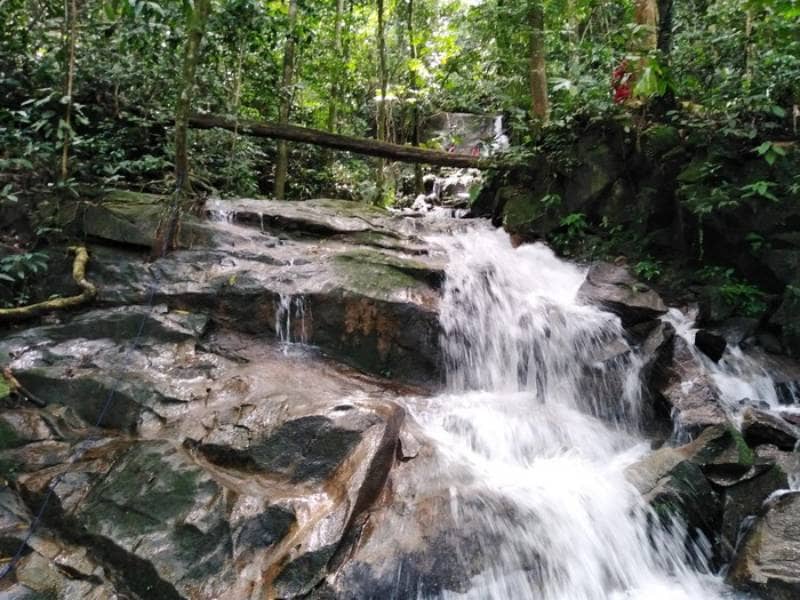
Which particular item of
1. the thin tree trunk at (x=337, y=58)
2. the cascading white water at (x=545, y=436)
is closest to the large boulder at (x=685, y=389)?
the cascading white water at (x=545, y=436)

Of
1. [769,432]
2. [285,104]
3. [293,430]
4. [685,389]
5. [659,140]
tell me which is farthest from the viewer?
[285,104]

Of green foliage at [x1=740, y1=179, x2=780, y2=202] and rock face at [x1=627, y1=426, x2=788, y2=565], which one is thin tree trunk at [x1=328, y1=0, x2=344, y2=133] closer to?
green foliage at [x1=740, y1=179, x2=780, y2=202]

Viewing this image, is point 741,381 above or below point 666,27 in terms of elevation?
below

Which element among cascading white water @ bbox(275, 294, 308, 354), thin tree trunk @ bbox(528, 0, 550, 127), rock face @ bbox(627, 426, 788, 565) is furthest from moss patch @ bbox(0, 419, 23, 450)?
thin tree trunk @ bbox(528, 0, 550, 127)

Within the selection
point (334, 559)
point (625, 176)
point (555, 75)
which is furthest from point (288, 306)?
point (555, 75)

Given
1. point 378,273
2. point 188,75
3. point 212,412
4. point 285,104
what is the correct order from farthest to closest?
point 285,104 → point 378,273 → point 188,75 → point 212,412

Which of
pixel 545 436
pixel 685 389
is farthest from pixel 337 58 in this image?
pixel 685 389

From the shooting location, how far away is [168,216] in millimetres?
6168

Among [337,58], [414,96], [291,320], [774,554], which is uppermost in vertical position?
[414,96]

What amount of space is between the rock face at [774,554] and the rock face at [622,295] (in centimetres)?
266

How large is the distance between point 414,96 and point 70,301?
35.2ft

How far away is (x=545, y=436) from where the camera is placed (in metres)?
4.88

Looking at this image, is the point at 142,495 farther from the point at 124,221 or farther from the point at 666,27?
the point at 666,27

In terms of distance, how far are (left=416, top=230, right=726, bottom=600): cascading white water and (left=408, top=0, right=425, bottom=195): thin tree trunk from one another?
15.8 ft
